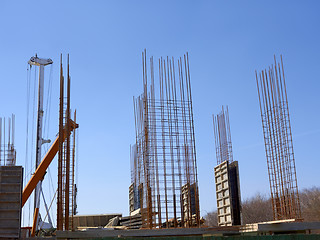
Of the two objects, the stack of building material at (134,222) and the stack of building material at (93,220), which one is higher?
the stack of building material at (93,220)

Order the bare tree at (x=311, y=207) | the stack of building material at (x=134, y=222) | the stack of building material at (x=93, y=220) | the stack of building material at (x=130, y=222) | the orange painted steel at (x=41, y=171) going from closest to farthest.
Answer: the stack of building material at (x=130, y=222), the stack of building material at (x=134, y=222), the orange painted steel at (x=41, y=171), the stack of building material at (x=93, y=220), the bare tree at (x=311, y=207)

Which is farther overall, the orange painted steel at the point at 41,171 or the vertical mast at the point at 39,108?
the vertical mast at the point at 39,108

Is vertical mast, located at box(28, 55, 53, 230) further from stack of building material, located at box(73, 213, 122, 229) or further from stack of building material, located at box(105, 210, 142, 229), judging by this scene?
stack of building material, located at box(105, 210, 142, 229)

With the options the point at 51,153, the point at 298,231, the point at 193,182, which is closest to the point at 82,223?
the point at 51,153

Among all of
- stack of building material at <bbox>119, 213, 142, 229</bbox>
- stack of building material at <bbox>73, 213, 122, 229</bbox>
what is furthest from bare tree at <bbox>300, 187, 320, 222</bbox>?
stack of building material at <bbox>119, 213, 142, 229</bbox>

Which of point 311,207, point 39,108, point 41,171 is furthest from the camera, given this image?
point 311,207

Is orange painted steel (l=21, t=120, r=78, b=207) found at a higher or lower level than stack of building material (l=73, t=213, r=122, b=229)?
higher

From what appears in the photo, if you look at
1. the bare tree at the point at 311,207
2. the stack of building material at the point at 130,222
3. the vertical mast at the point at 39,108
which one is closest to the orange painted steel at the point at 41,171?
the stack of building material at the point at 130,222

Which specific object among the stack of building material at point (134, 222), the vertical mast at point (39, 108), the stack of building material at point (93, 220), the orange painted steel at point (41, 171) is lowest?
the stack of building material at point (134, 222)

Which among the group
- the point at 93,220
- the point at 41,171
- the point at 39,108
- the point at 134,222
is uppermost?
the point at 39,108

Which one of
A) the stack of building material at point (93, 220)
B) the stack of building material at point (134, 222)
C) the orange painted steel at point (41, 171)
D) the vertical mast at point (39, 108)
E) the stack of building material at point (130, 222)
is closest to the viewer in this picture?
the stack of building material at point (130, 222)

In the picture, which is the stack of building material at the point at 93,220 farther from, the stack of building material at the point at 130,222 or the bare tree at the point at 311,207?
the bare tree at the point at 311,207

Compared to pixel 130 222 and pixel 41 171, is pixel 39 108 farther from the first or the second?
pixel 130 222

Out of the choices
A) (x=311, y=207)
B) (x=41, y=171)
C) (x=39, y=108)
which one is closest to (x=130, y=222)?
(x=41, y=171)
